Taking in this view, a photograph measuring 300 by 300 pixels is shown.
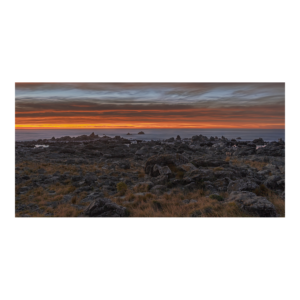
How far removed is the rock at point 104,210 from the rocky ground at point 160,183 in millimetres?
31

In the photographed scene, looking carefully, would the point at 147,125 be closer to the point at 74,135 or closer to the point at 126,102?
the point at 126,102

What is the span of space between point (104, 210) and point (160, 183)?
328 centimetres

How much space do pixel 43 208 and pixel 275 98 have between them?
9.30m

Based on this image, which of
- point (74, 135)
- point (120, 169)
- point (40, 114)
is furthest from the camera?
point (120, 169)

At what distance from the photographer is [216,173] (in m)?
9.55

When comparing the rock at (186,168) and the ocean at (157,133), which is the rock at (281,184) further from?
the rock at (186,168)

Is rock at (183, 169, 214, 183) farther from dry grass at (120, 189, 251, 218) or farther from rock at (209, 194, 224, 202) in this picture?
rock at (209, 194, 224, 202)

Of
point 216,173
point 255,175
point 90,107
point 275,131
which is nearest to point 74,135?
point 90,107

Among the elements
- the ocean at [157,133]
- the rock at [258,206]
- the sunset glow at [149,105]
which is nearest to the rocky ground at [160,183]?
the rock at [258,206]

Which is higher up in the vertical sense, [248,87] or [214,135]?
[248,87]

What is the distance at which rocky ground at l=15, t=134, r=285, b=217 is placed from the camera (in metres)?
6.85

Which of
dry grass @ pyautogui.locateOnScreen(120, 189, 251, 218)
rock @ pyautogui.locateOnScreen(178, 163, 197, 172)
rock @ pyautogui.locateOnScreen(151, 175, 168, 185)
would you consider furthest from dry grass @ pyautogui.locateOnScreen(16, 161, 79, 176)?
rock @ pyautogui.locateOnScreen(178, 163, 197, 172)

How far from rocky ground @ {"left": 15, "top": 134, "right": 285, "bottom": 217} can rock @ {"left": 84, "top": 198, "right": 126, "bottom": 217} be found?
0.03 meters

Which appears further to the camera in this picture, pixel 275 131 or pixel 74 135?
pixel 74 135
